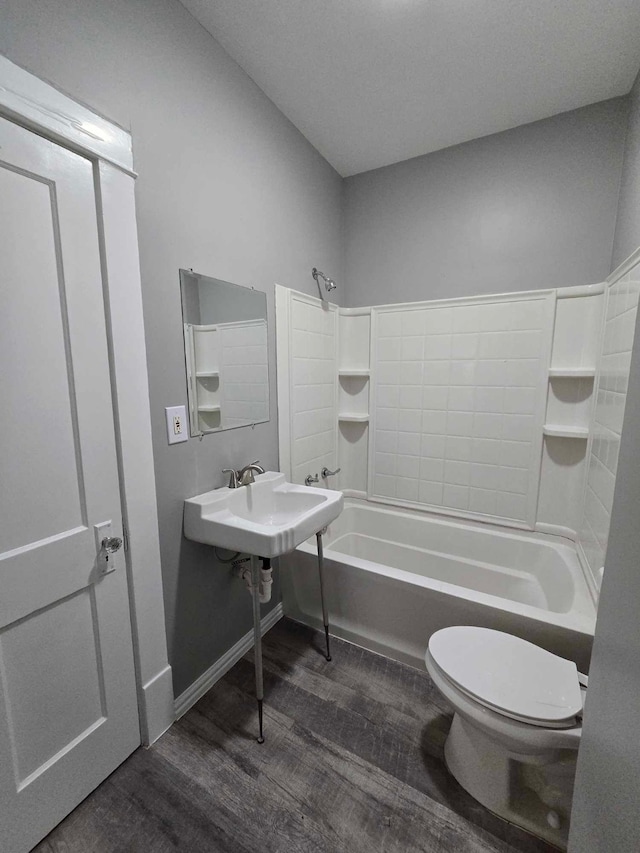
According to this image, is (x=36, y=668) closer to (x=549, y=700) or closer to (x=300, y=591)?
(x=300, y=591)

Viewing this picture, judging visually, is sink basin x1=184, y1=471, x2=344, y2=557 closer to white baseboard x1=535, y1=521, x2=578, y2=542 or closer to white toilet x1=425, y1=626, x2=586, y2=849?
white toilet x1=425, y1=626, x2=586, y2=849

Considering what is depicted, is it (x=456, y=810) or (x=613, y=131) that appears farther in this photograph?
(x=613, y=131)

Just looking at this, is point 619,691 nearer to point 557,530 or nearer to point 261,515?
point 261,515

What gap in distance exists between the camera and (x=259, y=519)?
5.69 ft

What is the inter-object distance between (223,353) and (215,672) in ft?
4.93

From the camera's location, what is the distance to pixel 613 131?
1772 mm

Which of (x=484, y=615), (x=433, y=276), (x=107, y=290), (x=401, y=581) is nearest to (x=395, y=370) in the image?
(x=433, y=276)

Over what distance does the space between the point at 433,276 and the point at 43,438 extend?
7.35 ft

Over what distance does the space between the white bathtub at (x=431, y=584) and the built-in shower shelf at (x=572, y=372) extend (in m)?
0.94

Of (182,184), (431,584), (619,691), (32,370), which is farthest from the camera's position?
(431,584)

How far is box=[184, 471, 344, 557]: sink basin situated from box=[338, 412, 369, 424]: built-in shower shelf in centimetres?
88

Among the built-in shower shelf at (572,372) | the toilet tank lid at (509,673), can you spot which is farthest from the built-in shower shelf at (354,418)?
the toilet tank lid at (509,673)

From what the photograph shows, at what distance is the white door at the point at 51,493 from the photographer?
946 millimetres

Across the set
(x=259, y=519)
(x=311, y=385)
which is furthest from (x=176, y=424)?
(x=311, y=385)
